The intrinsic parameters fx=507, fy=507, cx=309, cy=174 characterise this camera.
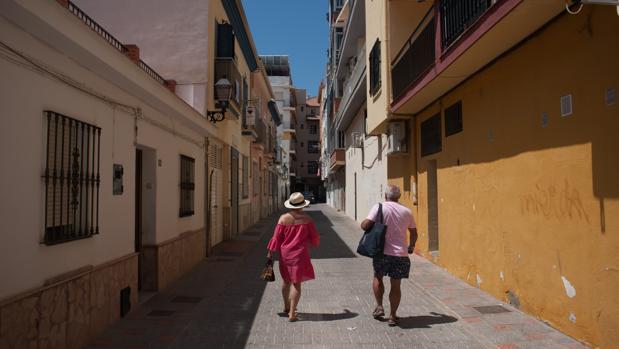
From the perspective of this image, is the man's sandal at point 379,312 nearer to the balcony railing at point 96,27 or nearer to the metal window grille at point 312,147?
the balcony railing at point 96,27

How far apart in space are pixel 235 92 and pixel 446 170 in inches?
270

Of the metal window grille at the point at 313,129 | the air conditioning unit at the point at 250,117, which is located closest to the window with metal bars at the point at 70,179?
the air conditioning unit at the point at 250,117

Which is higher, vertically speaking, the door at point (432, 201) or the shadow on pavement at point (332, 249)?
the door at point (432, 201)

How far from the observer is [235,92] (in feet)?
46.3

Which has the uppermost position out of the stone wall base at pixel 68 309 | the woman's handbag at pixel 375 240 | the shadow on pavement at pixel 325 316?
the woman's handbag at pixel 375 240

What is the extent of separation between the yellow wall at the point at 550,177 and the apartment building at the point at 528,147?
0.02 meters

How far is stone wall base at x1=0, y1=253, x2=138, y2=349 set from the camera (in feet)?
13.3

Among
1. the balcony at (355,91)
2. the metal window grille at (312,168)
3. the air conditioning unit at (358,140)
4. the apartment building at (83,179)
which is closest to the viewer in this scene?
the apartment building at (83,179)

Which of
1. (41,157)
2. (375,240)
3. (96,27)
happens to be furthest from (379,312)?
(96,27)

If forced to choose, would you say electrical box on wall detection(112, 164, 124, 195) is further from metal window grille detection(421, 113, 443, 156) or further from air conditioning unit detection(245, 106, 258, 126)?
air conditioning unit detection(245, 106, 258, 126)

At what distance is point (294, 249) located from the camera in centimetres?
638

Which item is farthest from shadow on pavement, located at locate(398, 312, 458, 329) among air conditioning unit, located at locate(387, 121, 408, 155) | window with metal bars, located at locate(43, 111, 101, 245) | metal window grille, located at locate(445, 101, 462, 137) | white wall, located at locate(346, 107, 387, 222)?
white wall, located at locate(346, 107, 387, 222)

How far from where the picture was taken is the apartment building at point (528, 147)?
4859 mm

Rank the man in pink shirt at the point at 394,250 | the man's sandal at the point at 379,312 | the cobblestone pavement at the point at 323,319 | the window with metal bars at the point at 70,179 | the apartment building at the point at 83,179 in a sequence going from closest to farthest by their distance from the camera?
1. the apartment building at the point at 83,179
2. the window with metal bars at the point at 70,179
3. the cobblestone pavement at the point at 323,319
4. the man in pink shirt at the point at 394,250
5. the man's sandal at the point at 379,312
